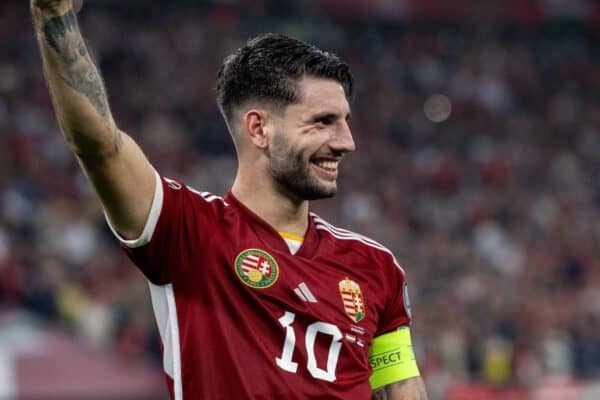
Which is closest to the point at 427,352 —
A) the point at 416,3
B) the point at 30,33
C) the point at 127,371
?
the point at 127,371

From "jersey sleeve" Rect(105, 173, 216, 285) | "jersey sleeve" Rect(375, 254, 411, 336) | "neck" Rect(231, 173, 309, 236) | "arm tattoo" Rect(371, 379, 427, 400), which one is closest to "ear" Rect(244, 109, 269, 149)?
"neck" Rect(231, 173, 309, 236)

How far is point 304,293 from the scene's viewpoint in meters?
2.70

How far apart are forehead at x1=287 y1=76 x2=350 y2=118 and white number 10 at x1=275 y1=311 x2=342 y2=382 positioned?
0.55 meters

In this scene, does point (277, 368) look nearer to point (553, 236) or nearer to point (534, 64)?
point (553, 236)

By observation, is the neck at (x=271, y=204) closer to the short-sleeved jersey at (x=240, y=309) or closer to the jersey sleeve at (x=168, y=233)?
the short-sleeved jersey at (x=240, y=309)

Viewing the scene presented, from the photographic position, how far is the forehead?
2773 millimetres

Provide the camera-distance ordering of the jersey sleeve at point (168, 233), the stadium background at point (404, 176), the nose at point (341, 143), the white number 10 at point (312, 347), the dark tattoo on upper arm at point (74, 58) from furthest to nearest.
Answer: the stadium background at point (404, 176), the nose at point (341, 143), the white number 10 at point (312, 347), the jersey sleeve at point (168, 233), the dark tattoo on upper arm at point (74, 58)

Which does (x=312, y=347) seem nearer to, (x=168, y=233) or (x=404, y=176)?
(x=168, y=233)

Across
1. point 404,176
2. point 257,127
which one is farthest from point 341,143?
point 404,176

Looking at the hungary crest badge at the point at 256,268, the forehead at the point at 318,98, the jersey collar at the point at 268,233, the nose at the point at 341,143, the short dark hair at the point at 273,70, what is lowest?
the hungary crest badge at the point at 256,268

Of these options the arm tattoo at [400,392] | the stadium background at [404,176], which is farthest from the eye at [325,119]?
the stadium background at [404,176]

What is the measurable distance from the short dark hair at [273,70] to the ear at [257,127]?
0.13ft

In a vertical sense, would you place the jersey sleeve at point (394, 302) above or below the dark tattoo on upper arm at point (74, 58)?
below

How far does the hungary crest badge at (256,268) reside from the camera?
2.64 metres
